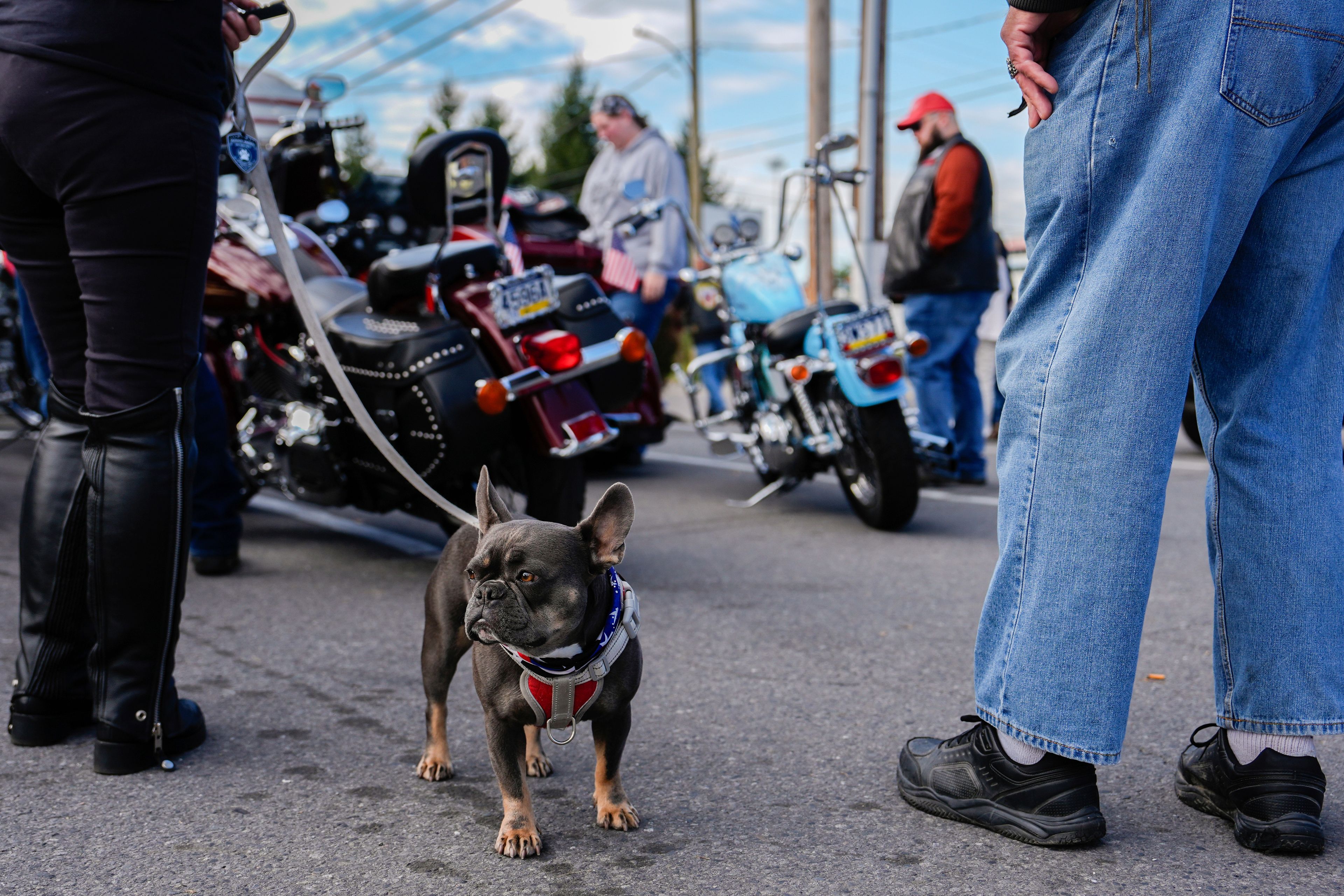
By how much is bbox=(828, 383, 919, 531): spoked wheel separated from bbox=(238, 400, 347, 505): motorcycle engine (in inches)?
81.1

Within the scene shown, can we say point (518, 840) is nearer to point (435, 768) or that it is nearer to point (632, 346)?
point (435, 768)

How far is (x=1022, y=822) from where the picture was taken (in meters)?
1.84

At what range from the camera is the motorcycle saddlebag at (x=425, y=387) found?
342 cm

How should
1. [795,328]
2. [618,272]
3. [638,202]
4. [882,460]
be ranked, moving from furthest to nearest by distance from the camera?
[618,272], [638,202], [795,328], [882,460]

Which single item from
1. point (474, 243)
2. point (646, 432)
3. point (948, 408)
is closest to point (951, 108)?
point (948, 408)

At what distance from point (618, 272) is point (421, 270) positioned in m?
2.82

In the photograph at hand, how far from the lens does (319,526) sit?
16.1 ft

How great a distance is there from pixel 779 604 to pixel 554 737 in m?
1.58

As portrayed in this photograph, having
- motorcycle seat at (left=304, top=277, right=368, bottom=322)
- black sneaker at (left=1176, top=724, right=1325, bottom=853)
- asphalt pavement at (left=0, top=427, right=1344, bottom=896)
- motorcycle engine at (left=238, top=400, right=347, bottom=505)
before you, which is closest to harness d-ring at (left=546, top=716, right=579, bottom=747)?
asphalt pavement at (left=0, top=427, right=1344, bottom=896)

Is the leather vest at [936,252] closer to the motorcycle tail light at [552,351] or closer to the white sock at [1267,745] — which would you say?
the motorcycle tail light at [552,351]

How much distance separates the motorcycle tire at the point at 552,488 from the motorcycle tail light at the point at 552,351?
0.29 m

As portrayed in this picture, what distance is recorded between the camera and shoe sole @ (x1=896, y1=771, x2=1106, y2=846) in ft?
5.97

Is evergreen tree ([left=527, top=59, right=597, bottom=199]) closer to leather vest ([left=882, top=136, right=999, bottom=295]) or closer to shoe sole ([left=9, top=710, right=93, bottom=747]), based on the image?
leather vest ([left=882, top=136, right=999, bottom=295])

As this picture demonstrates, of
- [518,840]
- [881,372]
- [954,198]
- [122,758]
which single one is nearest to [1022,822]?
[518,840]
